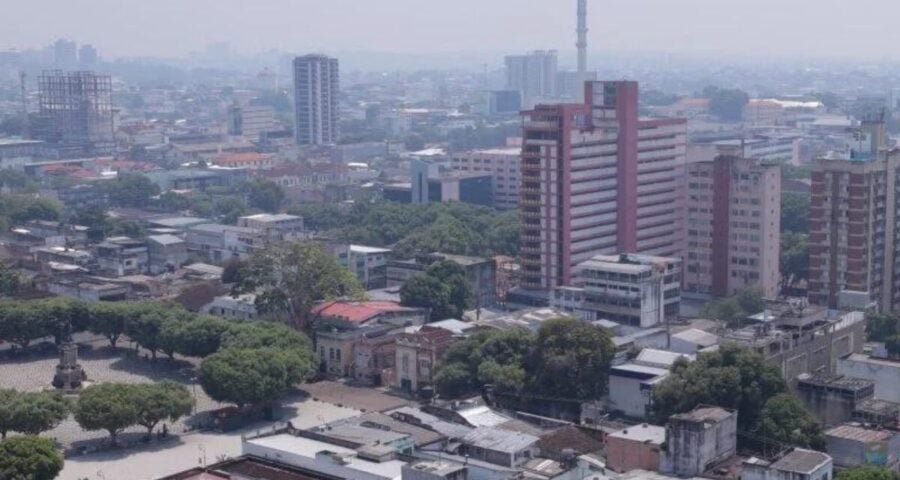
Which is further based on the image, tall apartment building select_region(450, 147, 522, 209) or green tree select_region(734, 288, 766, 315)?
tall apartment building select_region(450, 147, 522, 209)

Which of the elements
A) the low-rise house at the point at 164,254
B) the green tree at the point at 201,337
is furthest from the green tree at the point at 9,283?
the green tree at the point at 201,337

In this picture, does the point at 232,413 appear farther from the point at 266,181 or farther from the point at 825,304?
the point at 266,181

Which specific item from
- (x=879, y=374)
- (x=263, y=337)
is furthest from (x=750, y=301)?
(x=263, y=337)

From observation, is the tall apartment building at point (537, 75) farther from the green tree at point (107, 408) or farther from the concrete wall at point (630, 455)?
the concrete wall at point (630, 455)

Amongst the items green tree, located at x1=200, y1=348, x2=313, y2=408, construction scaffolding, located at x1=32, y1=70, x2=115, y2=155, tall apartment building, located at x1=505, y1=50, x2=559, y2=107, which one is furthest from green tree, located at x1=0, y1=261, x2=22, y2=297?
tall apartment building, located at x1=505, y1=50, x2=559, y2=107

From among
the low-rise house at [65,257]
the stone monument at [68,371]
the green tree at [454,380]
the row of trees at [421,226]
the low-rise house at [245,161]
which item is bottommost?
the stone monument at [68,371]

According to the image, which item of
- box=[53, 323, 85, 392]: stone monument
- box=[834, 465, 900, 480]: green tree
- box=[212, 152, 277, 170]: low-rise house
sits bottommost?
box=[53, 323, 85, 392]: stone monument

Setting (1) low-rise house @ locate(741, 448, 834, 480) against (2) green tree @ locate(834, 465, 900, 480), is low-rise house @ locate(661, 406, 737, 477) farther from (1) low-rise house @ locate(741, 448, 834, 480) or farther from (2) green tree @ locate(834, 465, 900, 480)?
(2) green tree @ locate(834, 465, 900, 480)
